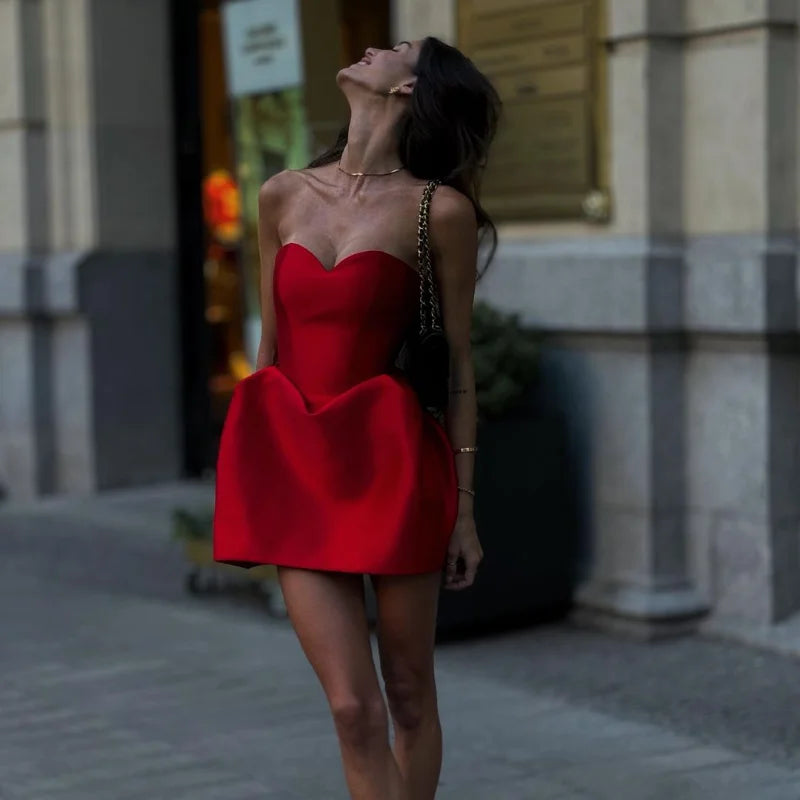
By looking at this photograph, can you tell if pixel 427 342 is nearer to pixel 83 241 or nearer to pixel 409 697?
pixel 409 697

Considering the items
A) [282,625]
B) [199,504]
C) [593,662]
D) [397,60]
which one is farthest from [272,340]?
[199,504]

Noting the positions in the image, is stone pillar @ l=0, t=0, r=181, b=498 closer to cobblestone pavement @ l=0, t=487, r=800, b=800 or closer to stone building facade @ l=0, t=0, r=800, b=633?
cobblestone pavement @ l=0, t=487, r=800, b=800

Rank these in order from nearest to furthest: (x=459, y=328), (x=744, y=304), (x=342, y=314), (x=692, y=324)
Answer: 1. (x=342, y=314)
2. (x=459, y=328)
3. (x=744, y=304)
4. (x=692, y=324)

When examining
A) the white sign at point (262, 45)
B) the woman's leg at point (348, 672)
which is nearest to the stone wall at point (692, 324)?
the white sign at point (262, 45)

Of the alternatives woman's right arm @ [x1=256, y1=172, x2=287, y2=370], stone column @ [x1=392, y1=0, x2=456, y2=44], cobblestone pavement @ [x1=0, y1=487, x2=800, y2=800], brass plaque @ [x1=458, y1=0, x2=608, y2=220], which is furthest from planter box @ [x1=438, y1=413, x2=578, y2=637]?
woman's right arm @ [x1=256, y1=172, x2=287, y2=370]

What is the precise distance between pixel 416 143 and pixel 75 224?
7016 mm

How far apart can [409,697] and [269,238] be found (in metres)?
1.07

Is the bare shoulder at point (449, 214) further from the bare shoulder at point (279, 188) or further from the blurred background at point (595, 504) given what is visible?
the blurred background at point (595, 504)

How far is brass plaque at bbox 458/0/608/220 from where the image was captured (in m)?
6.83

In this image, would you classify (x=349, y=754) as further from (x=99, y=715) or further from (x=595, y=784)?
(x=99, y=715)

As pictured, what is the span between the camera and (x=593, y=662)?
6.37m

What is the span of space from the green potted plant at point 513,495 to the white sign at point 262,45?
8.13 ft

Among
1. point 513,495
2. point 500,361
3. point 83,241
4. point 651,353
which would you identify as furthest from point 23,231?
point 651,353

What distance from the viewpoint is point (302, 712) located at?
5660 millimetres
